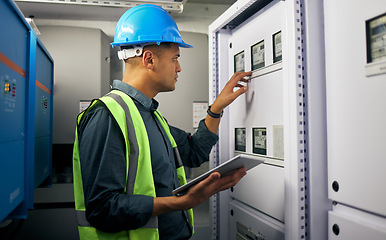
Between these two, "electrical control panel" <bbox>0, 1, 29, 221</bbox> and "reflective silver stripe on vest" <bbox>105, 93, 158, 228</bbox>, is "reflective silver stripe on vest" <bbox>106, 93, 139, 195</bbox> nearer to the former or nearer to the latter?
"reflective silver stripe on vest" <bbox>105, 93, 158, 228</bbox>

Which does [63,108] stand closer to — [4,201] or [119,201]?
[4,201]

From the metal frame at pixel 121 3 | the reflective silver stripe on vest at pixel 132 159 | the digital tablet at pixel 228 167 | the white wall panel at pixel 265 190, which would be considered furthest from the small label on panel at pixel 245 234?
the metal frame at pixel 121 3

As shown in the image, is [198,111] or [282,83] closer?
[282,83]

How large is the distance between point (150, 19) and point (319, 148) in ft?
3.09

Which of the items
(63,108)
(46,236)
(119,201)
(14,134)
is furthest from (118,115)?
(46,236)

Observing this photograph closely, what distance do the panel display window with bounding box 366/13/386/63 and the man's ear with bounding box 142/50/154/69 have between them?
0.87 m

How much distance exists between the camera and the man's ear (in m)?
1.38

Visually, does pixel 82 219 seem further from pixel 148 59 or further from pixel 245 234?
pixel 245 234

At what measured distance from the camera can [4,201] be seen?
1.16 metres

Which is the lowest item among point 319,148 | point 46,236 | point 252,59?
point 46,236

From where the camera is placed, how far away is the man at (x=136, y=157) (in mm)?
1074

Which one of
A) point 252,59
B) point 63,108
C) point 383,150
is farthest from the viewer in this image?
point 63,108

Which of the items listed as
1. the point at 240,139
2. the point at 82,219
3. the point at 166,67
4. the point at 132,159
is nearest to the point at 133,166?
the point at 132,159

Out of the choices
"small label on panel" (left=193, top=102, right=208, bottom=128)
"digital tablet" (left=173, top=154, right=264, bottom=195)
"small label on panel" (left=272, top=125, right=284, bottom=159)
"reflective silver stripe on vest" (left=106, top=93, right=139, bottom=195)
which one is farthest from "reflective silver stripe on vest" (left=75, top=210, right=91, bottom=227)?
"small label on panel" (left=193, top=102, right=208, bottom=128)
